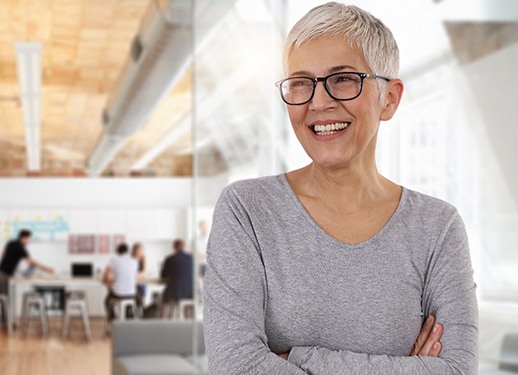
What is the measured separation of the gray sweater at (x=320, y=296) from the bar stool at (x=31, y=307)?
14.1 meters

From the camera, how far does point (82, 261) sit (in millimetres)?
18734

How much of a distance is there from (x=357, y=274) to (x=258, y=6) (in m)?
3.34

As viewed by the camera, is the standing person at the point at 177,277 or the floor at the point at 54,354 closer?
the floor at the point at 54,354

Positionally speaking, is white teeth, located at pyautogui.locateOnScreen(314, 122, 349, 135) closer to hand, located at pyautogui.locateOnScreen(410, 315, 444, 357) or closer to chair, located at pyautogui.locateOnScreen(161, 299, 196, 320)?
hand, located at pyautogui.locateOnScreen(410, 315, 444, 357)

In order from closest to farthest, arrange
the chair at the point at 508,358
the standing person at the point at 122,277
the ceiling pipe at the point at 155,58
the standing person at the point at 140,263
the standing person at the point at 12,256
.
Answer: the chair at the point at 508,358 < the ceiling pipe at the point at 155,58 < the standing person at the point at 122,277 < the standing person at the point at 140,263 < the standing person at the point at 12,256

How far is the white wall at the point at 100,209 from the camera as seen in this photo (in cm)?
1870

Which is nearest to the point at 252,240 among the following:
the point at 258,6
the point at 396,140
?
the point at 396,140

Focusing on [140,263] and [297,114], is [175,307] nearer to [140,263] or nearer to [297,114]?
[140,263]

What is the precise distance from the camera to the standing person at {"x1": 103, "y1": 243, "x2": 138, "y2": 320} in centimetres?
1391

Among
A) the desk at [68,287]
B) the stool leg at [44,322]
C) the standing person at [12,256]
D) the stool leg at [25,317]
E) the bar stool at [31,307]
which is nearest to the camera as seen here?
the stool leg at [44,322]

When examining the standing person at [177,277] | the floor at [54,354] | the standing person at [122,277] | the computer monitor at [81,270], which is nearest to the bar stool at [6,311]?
the floor at [54,354]

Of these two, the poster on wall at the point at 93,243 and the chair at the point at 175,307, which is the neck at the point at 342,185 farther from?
the poster on wall at the point at 93,243

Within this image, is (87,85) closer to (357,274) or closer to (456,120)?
(456,120)

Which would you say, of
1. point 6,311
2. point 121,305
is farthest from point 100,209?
point 121,305
